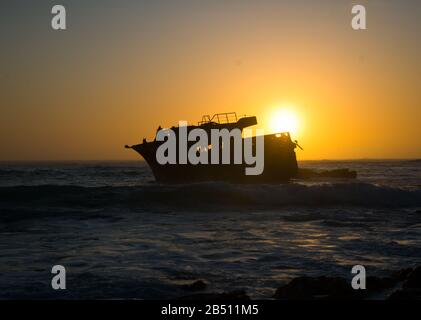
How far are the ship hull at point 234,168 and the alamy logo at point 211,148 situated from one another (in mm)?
401

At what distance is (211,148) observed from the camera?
128 feet

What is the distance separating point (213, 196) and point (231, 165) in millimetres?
9950

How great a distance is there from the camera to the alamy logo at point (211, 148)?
38375 millimetres

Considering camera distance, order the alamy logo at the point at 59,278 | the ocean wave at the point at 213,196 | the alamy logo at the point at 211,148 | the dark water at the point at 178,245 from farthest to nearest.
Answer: the alamy logo at the point at 211,148 → the ocean wave at the point at 213,196 → the dark water at the point at 178,245 → the alamy logo at the point at 59,278

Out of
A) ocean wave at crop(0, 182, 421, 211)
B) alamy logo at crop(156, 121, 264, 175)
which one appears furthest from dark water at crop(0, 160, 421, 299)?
alamy logo at crop(156, 121, 264, 175)

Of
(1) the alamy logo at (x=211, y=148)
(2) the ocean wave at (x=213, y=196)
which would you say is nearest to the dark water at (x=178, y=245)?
(2) the ocean wave at (x=213, y=196)

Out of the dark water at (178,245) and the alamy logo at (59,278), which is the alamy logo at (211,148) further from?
the alamy logo at (59,278)

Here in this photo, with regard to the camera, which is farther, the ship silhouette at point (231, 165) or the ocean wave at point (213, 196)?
the ship silhouette at point (231, 165)

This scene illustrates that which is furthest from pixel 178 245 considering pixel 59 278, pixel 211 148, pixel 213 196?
pixel 211 148

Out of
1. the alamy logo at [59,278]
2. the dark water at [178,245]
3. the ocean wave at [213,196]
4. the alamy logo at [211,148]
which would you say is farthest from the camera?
the alamy logo at [211,148]

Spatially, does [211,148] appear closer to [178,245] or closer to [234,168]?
[234,168]

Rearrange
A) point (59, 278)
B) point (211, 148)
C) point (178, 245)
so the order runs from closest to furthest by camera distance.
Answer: point (59, 278)
point (178, 245)
point (211, 148)
